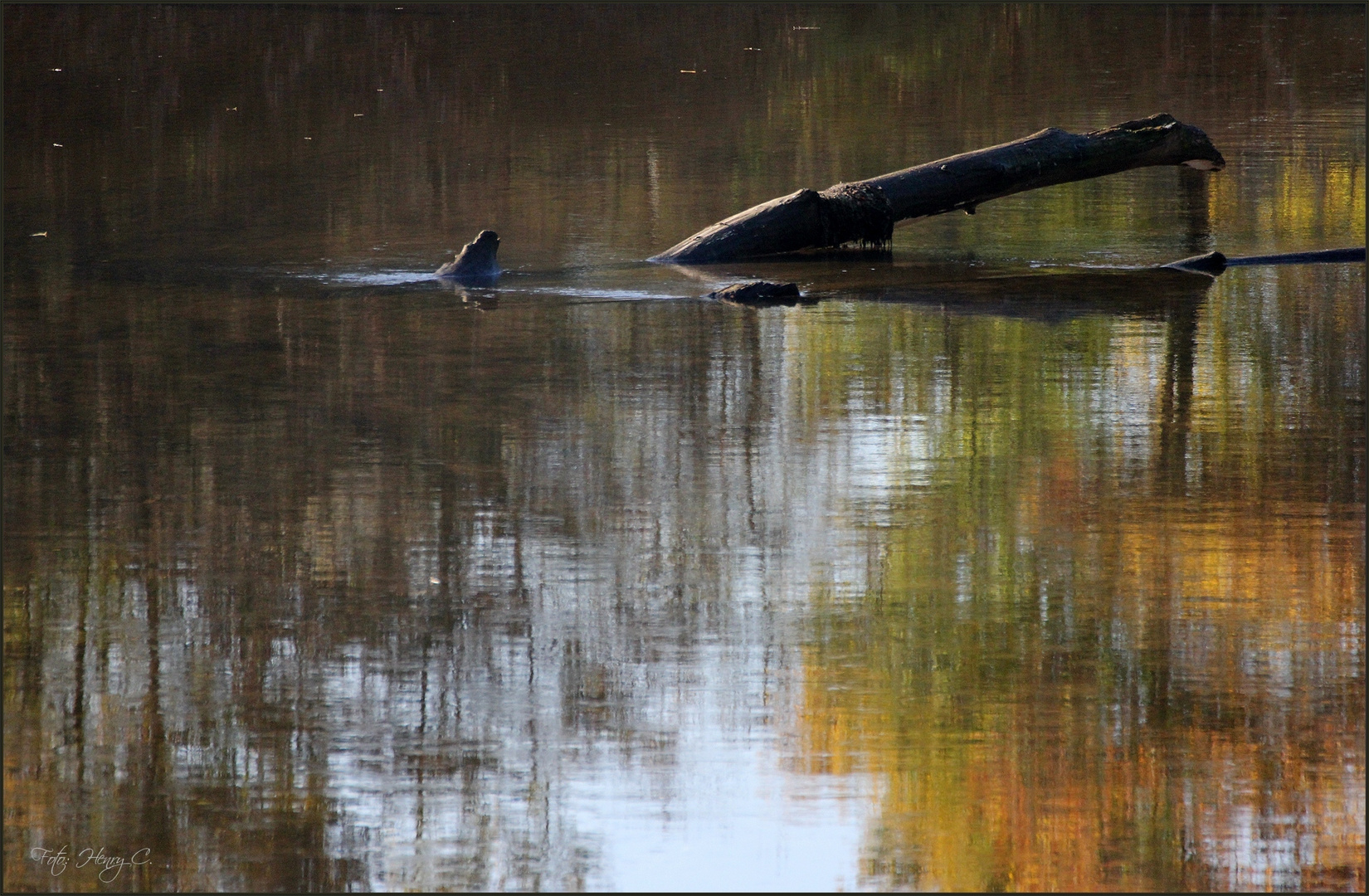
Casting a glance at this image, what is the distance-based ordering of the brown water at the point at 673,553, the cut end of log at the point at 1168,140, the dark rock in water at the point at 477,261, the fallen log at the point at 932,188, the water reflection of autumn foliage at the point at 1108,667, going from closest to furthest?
the water reflection of autumn foliage at the point at 1108,667, the brown water at the point at 673,553, the dark rock in water at the point at 477,261, the fallen log at the point at 932,188, the cut end of log at the point at 1168,140

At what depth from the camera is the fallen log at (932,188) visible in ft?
45.6

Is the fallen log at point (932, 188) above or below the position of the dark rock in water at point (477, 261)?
above

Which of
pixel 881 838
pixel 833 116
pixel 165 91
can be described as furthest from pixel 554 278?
pixel 165 91

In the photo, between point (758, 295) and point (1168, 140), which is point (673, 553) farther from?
point (1168, 140)

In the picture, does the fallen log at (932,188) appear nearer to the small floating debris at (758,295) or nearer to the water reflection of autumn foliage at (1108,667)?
the small floating debris at (758,295)

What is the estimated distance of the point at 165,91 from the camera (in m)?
26.5

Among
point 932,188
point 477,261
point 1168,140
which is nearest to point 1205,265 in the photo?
point 1168,140

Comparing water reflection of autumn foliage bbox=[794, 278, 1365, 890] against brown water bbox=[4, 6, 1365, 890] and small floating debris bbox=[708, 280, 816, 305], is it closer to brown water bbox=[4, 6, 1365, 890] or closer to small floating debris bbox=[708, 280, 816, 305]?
brown water bbox=[4, 6, 1365, 890]

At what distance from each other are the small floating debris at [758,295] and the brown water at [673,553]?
0.87ft

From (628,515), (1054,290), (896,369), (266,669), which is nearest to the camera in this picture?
(266,669)

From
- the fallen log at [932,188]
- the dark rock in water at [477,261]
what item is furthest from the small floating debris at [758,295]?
the dark rock in water at [477,261]

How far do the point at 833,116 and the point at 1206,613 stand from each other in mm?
17894

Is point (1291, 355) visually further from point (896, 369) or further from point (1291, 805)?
point (1291, 805)

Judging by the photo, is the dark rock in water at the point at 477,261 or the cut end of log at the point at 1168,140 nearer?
the dark rock in water at the point at 477,261
